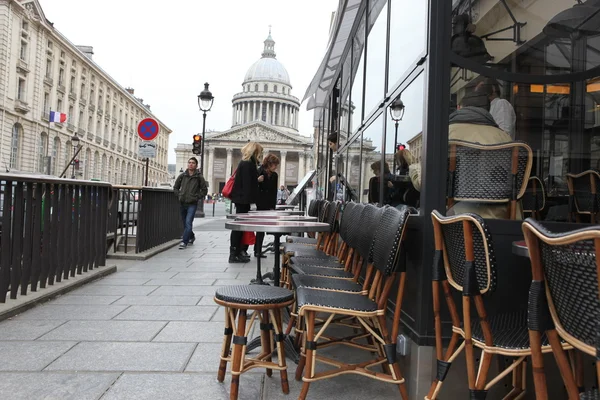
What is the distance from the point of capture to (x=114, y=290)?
16.3 ft

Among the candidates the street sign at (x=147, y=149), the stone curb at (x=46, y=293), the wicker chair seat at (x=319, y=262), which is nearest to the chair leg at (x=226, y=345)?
the wicker chair seat at (x=319, y=262)

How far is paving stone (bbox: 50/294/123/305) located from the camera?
4.38 metres

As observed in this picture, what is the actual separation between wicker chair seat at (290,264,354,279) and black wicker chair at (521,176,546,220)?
1274 millimetres

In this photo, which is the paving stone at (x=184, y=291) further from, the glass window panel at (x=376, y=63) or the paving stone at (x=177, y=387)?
the glass window panel at (x=376, y=63)

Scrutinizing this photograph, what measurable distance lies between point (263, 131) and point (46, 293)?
83.1m

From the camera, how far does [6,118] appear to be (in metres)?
34.8

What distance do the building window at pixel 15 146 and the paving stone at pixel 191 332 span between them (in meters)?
38.5

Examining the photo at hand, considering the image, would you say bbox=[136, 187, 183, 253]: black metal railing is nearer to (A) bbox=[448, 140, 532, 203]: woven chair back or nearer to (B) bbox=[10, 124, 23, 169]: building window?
(A) bbox=[448, 140, 532, 203]: woven chair back

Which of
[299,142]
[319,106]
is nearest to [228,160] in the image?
[299,142]

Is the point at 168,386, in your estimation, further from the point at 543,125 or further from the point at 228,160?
the point at 228,160

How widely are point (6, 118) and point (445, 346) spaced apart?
39619 millimetres

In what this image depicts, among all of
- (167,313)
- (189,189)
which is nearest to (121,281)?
(167,313)

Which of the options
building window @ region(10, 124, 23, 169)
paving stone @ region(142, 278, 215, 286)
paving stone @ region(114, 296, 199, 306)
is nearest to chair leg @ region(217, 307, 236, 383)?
paving stone @ region(114, 296, 199, 306)

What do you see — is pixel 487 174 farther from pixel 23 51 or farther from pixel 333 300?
pixel 23 51
